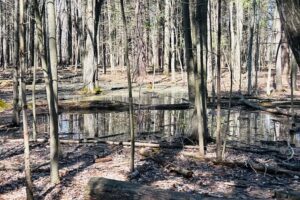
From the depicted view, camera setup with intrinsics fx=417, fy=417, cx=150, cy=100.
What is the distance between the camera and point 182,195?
207 inches

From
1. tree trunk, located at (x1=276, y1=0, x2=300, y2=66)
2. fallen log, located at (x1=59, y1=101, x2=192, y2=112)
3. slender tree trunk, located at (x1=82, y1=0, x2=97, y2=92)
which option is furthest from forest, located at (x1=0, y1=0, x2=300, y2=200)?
slender tree trunk, located at (x1=82, y1=0, x2=97, y2=92)

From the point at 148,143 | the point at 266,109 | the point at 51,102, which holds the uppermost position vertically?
the point at 51,102

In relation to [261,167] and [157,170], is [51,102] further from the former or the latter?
[261,167]

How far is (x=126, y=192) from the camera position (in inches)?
220

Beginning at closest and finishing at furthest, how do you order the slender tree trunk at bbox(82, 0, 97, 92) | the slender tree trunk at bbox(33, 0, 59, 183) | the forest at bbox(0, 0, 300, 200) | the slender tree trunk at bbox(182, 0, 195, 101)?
the forest at bbox(0, 0, 300, 200), the slender tree trunk at bbox(33, 0, 59, 183), the slender tree trunk at bbox(182, 0, 195, 101), the slender tree trunk at bbox(82, 0, 97, 92)

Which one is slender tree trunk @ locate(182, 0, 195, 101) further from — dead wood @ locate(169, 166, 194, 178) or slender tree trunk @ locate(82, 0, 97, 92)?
slender tree trunk @ locate(82, 0, 97, 92)

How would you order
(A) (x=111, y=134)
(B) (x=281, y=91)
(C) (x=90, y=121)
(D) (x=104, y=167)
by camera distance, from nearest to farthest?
(D) (x=104, y=167) → (A) (x=111, y=134) → (C) (x=90, y=121) → (B) (x=281, y=91)

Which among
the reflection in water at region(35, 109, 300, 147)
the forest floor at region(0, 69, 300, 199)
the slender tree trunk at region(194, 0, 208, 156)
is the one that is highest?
the slender tree trunk at region(194, 0, 208, 156)

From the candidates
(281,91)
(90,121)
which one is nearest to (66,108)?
(90,121)

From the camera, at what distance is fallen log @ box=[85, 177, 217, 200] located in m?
5.27

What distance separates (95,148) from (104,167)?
1.90m

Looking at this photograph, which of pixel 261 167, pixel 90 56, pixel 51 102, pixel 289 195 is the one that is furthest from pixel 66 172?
pixel 90 56

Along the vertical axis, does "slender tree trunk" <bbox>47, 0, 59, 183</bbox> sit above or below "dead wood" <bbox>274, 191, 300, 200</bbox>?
above

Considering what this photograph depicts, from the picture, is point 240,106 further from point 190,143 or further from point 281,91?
point 190,143
